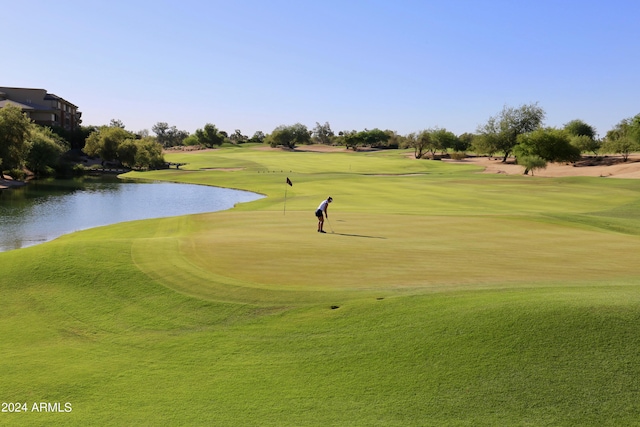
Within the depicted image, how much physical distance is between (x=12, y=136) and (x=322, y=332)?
79820 millimetres

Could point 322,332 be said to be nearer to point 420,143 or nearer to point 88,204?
point 88,204

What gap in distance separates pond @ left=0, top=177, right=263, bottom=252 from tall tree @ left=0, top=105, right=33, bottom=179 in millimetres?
4636

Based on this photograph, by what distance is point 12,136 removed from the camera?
74938mm

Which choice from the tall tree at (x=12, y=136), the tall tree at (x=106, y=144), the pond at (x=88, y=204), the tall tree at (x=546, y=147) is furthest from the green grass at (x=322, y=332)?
the tall tree at (x=106, y=144)

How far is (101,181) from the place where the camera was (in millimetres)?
89250

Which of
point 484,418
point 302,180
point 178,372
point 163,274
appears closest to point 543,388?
point 484,418

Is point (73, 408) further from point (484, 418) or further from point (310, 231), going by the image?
point (310, 231)

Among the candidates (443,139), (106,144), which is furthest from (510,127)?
(106,144)

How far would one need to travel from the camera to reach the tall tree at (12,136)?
73.9 meters

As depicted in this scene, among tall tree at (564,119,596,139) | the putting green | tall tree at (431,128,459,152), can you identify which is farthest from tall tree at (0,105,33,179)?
tall tree at (564,119,596,139)

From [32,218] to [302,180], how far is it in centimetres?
4474

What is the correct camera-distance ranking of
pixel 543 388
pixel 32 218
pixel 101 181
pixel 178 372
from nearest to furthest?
pixel 543 388 < pixel 178 372 < pixel 32 218 < pixel 101 181

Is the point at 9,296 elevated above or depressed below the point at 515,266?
below

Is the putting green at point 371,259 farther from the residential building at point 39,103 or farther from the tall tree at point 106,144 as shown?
the residential building at point 39,103
